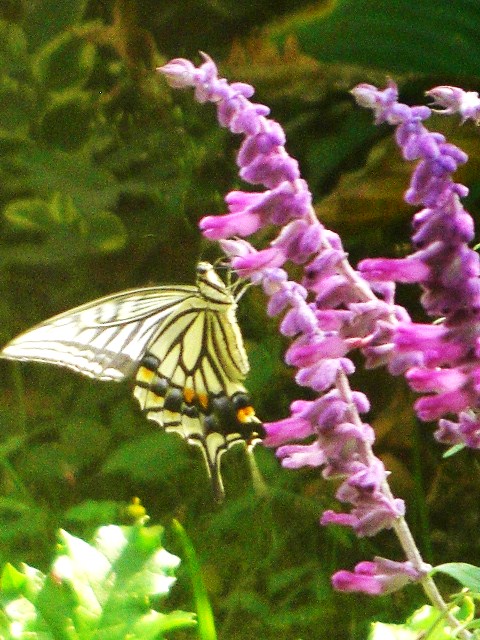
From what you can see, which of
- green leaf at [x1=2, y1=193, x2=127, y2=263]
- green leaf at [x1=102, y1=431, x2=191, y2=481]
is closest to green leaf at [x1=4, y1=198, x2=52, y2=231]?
green leaf at [x1=2, y1=193, x2=127, y2=263]

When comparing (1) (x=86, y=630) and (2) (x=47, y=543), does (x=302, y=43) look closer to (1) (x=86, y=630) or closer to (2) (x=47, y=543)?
(2) (x=47, y=543)

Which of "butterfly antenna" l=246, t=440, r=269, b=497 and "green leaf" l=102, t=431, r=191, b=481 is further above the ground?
"green leaf" l=102, t=431, r=191, b=481

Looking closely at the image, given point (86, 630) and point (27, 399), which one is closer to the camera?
point (86, 630)

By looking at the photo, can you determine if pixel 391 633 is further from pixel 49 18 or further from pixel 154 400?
pixel 49 18

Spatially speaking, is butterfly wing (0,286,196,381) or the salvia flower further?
butterfly wing (0,286,196,381)

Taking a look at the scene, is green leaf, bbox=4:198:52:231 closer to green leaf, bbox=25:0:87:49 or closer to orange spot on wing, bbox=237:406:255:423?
green leaf, bbox=25:0:87:49

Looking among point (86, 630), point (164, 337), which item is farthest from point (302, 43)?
point (86, 630)

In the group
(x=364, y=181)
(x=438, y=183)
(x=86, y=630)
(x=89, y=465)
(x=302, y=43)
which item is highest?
(x=302, y=43)
